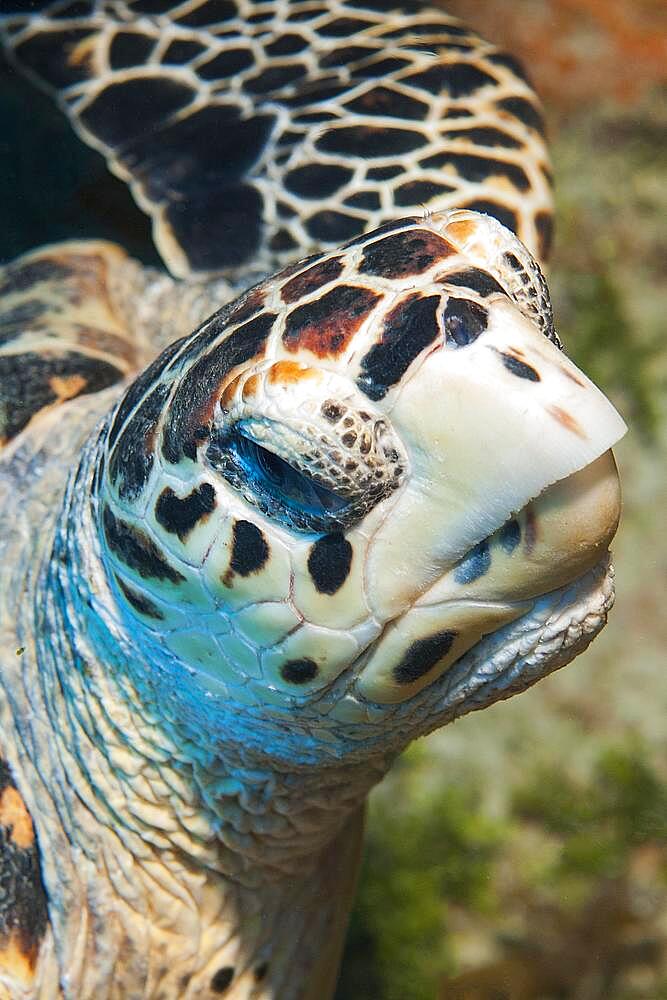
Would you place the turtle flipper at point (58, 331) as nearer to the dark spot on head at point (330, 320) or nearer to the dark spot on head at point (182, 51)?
the dark spot on head at point (182, 51)

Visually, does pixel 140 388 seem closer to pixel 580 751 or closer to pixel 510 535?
pixel 510 535

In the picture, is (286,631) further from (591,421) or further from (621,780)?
(621,780)

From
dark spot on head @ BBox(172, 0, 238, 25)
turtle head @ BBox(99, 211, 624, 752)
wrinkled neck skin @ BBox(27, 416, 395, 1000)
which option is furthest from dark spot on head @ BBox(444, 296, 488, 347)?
dark spot on head @ BBox(172, 0, 238, 25)

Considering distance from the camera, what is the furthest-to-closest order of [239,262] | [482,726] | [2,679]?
[482,726] → [239,262] → [2,679]

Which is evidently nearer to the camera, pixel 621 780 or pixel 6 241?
pixel 6 241

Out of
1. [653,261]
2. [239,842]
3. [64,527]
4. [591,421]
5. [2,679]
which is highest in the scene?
[591,421]

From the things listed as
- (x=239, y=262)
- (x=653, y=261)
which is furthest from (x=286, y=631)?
(x=653, y=261)

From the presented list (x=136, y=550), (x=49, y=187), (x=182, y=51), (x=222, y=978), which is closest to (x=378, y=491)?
(x=136, y=550)

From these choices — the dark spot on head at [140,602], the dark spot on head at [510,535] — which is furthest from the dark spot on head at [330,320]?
the dark spot on head at [140,602]

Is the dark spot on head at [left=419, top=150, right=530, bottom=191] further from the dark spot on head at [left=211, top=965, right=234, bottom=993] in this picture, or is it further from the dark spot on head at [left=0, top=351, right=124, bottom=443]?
the dark spot on head at [left=211, top=965, right=234, bottom=993]
